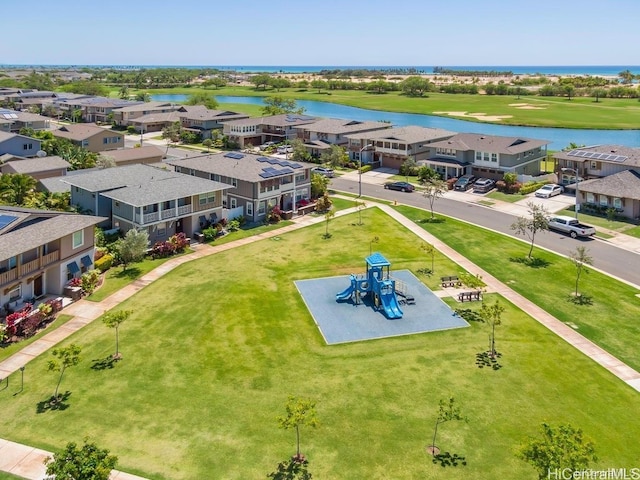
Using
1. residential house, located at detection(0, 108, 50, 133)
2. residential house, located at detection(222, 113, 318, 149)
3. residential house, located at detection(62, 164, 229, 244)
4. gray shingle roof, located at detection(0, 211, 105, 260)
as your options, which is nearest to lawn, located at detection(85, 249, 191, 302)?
residential house, located at detection(62, 164, 229, 244)

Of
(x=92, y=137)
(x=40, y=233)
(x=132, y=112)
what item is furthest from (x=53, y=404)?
(x=132, y=112)

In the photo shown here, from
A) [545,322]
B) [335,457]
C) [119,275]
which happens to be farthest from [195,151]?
[335,457]

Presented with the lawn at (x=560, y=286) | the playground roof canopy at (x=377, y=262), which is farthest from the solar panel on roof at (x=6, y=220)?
the lawn at (x=560, y=286)

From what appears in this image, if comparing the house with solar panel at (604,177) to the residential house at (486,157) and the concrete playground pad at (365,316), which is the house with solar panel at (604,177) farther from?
the concrete playground pad at (365,316)

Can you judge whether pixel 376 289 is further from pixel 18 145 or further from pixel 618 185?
pixel 18 145

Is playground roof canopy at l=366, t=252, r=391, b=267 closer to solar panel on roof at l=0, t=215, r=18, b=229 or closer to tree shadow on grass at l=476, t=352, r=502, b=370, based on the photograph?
tree shadow on grass at l=476, t=352, r=502, b=370

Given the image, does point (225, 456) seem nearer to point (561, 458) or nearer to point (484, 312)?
point (561, 458)
